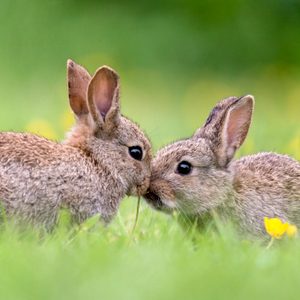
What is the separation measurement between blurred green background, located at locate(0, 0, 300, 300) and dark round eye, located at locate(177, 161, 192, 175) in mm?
348

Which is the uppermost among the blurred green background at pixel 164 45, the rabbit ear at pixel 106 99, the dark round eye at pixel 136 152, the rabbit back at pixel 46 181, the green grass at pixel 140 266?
the blurred green background at pixel 164 45

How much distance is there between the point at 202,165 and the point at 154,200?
0.47 metres

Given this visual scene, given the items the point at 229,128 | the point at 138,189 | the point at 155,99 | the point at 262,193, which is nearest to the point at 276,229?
the point at 262,193

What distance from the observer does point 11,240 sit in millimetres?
5445

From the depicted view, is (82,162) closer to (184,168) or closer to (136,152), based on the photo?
(136,152)

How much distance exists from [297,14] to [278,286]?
13.3m

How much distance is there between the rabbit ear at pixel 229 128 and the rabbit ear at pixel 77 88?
0.89 m

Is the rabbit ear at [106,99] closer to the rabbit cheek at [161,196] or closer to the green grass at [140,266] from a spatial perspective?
the rabbit cheek at [161,196]

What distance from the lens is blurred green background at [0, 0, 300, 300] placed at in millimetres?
4664

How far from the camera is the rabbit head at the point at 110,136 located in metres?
6.64

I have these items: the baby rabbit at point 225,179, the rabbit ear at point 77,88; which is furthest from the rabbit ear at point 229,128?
the rabbit ear at point 77,88

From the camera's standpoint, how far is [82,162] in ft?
20.8

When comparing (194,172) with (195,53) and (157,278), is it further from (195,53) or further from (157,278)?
(195,53)

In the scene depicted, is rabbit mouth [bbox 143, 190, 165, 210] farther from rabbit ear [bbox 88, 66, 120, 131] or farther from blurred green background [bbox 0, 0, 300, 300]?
rabbit ear [bbox 88, 66, 120, 131]
